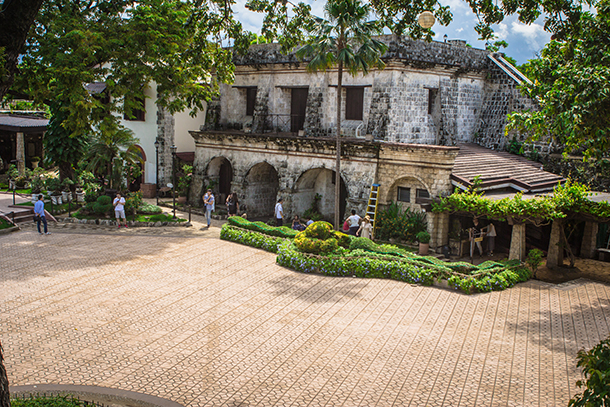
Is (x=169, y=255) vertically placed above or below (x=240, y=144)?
below

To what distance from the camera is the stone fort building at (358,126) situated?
75.6 feet

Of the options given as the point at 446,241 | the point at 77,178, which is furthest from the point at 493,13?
the point at 77,178

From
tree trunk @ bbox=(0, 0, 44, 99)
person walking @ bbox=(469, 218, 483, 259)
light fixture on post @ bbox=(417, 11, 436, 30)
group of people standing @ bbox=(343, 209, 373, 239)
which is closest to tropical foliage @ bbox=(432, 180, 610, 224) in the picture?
Answer: person walking @ bbox=(469, 218, 483, 259)

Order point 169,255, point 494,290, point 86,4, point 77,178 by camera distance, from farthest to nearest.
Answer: point 77,178
point 86,4
point 169,255
point 494,290

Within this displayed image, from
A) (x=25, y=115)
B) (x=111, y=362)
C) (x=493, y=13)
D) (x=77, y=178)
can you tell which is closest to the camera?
(x=111, y=362)

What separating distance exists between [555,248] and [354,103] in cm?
1208

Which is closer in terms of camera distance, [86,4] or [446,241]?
[446,241]

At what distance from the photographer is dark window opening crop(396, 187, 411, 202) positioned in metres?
23.1

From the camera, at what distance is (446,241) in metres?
21.4

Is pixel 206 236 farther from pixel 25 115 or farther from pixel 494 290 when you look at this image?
pixel 25 115

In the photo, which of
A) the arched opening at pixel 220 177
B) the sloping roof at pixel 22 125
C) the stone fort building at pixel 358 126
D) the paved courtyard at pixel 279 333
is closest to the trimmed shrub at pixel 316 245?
the paved courtyard at pixel 279 333

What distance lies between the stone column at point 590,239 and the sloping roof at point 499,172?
2.39m

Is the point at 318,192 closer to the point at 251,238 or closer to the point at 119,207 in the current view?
the point at 251,238

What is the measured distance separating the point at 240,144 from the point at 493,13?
53.3 ft
